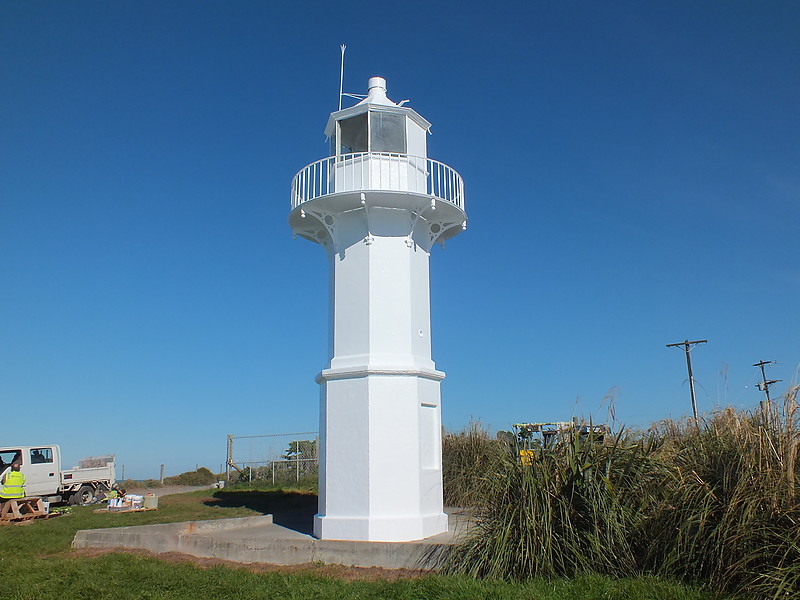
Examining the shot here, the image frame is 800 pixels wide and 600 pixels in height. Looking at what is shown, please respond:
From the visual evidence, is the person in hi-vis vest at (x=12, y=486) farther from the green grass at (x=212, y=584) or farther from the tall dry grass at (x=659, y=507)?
the tall dry grass at (x=659, y=507)

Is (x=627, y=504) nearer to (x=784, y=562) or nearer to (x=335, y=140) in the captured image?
(x=784, y=562)

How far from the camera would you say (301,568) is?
10.9m

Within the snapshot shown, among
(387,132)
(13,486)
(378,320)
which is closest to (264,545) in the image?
(378,320)

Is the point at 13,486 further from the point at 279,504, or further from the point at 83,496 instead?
the point at 279,504

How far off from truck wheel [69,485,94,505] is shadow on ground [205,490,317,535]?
4.24m

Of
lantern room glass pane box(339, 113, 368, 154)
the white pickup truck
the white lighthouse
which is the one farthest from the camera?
the white pickup truck

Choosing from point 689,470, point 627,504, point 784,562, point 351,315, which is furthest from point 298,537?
point 784,562

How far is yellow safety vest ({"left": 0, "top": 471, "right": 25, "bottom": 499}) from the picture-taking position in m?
17.8

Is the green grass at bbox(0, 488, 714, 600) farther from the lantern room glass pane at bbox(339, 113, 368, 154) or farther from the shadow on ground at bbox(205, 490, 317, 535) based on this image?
the lantern room glass pane at bbox(339, 113, 368, 154)

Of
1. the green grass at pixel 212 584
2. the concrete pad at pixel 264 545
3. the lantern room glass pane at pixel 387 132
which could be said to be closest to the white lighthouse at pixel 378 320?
the lantern room glass pane at pixel 387 132

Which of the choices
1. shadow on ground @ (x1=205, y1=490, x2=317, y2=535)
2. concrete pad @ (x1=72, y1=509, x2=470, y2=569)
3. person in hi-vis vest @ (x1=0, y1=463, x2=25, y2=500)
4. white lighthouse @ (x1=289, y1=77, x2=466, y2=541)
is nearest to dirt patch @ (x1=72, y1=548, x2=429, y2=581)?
concrete pad @ (x1=72, y1=509, x2=470, y2=569)

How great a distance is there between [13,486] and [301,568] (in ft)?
36.4

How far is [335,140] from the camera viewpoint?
14.3 meters

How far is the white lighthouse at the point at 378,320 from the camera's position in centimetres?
1232
